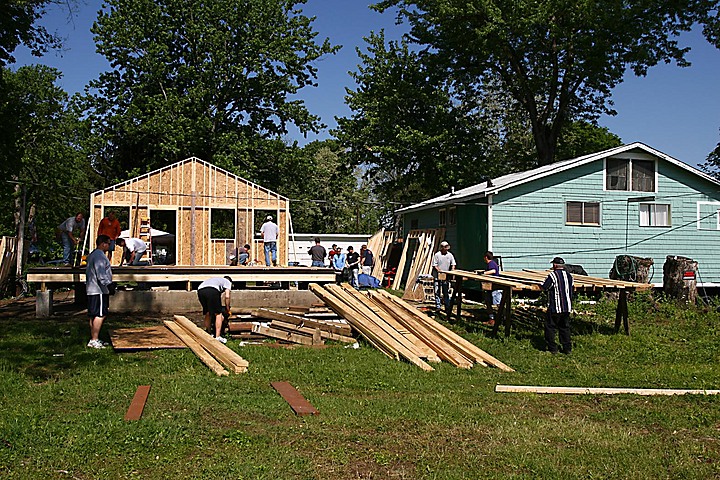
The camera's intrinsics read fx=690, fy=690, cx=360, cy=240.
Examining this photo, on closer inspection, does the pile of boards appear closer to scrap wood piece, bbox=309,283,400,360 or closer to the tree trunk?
scrap wood piece, bbox=309,283,400,360

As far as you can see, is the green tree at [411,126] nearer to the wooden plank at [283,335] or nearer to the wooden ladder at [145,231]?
the wooden ladder at [145,231]

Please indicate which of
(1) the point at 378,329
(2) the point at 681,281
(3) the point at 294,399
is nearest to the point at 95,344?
(1) the point at 378,329

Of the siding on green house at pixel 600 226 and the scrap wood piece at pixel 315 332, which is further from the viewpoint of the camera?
the siding on green house at pixel 600 226

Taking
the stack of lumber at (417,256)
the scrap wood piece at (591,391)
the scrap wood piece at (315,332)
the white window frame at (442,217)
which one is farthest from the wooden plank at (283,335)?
the white window frame at (442,217)

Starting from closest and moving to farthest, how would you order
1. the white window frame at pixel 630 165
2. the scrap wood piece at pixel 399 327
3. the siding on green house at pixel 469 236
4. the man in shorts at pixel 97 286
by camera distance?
the scrap wood piece at pixel 399 327 → the man in shorts at pixel 97 286 → the siding on green house at pixel 469 236 → the white window frame at pixel 630 165

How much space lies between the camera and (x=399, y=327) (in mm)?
12969

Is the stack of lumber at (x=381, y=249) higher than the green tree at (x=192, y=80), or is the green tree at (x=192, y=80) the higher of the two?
the green tree at (x=192, y=80)

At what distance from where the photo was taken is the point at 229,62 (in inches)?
1433

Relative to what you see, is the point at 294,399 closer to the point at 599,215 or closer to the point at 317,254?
the point at 317,254

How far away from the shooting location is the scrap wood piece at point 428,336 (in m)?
11.0

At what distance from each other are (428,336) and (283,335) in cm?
272

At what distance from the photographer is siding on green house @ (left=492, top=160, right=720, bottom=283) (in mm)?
22594

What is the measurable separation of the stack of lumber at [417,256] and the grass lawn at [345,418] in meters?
11.8

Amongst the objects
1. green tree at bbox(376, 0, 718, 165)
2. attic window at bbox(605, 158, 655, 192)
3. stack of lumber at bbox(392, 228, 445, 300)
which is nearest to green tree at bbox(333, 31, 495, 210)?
green tree at bbox(376, 0, 718, 165)
